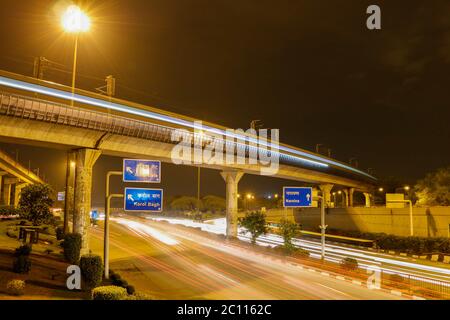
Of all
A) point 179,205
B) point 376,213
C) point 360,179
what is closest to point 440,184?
point 376,213

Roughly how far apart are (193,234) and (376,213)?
28343mm

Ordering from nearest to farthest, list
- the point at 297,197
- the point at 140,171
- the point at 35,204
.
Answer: the point at 140,171
the point at 297,197
the point at 35,204

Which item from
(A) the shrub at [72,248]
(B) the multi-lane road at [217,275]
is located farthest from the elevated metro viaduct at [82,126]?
(B) the multi-lane road at [217,275]

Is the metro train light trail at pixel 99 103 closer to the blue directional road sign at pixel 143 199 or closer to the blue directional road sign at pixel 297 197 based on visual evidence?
the blue directional road sign at pixel 143 199

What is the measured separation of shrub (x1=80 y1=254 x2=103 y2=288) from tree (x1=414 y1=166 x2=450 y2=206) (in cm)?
5857

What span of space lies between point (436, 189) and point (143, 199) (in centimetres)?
5892

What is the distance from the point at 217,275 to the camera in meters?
25.8

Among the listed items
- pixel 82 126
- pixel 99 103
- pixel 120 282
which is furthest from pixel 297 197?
pixel 82 126

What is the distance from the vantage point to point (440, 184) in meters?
66.6

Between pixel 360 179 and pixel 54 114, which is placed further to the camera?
pixel 360 179

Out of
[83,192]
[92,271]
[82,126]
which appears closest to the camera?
[92,271]

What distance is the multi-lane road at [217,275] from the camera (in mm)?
20688

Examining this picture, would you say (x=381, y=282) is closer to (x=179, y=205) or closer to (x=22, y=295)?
(x=22, y=295)

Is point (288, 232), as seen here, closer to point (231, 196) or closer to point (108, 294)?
point (231, 196)
